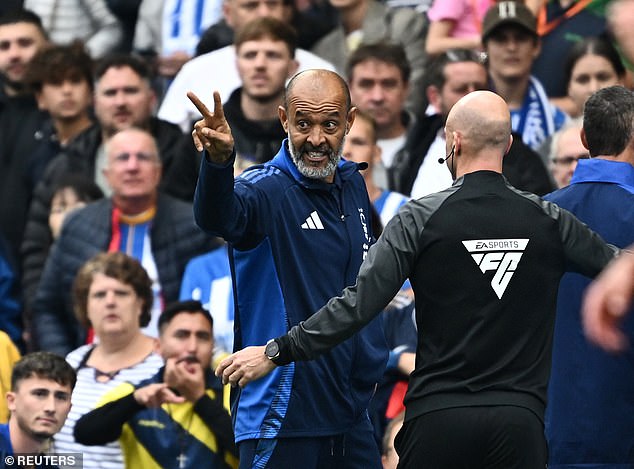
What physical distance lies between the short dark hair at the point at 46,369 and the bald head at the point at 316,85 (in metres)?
2.55

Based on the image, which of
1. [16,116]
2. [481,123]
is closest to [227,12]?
[16,116]

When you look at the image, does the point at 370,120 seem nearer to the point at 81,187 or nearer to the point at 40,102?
the point at 81,187

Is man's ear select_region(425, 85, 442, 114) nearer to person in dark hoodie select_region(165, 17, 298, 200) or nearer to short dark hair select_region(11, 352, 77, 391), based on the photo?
person in dark hoodie select_region(165, 17, 298, 200)

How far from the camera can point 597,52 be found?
1098cm

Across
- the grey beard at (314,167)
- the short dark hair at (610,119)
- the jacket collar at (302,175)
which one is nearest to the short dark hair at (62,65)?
the jacket collar at (302,175)

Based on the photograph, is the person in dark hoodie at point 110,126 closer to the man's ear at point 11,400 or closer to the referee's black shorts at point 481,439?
the man's ear at point 11,400

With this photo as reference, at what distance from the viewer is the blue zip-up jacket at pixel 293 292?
648 centimetres

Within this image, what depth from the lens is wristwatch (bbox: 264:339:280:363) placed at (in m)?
6.02

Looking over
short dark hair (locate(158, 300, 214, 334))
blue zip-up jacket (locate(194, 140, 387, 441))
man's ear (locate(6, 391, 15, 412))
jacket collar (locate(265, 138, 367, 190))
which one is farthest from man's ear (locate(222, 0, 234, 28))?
blue zip-up jacket (locate(194, 140, 387, 441))

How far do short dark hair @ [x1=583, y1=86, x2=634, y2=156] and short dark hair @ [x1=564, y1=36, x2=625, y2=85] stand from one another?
4.22 m

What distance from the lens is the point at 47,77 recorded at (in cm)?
1233

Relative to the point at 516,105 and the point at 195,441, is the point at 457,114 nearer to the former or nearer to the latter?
the point at 195,441

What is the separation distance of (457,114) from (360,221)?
3.17 ft

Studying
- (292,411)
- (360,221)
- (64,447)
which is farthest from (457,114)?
(64,447)
